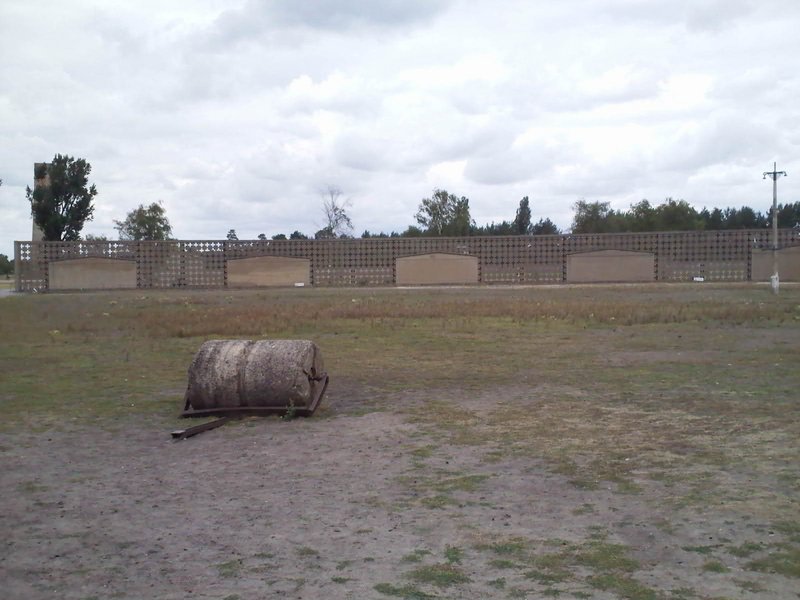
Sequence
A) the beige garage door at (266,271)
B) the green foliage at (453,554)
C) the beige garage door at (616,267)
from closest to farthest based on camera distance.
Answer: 1. the green foliage at (453,554)
2. the beige garage door at (616,267)
3. the beige garage door at (266,271)

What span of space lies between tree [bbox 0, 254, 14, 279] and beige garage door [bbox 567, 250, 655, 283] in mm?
77398

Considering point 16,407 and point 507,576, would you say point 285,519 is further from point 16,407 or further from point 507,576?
→ point 16,407

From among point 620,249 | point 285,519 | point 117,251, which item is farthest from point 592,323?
point 117,251

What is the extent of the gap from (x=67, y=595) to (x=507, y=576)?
254 cm

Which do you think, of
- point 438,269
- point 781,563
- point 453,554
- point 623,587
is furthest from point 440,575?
point 438,269

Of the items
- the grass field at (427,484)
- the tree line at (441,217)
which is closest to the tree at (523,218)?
the tree line at (441,217)

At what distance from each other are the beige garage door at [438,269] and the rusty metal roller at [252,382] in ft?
199

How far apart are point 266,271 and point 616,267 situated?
28098mm

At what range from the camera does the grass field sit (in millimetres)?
5238

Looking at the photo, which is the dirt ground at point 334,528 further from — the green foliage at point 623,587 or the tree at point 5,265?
the tree at point 5,265

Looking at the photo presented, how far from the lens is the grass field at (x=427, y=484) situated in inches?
206

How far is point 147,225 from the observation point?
102 m

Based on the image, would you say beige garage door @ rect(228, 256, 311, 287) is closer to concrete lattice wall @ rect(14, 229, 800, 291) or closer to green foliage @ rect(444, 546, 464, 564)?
concrete lattice wall @ rect(14, 229, 800, 291)

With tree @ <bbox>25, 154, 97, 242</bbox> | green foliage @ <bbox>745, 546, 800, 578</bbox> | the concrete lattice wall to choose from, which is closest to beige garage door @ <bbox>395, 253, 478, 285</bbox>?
the concrete lattice wall
